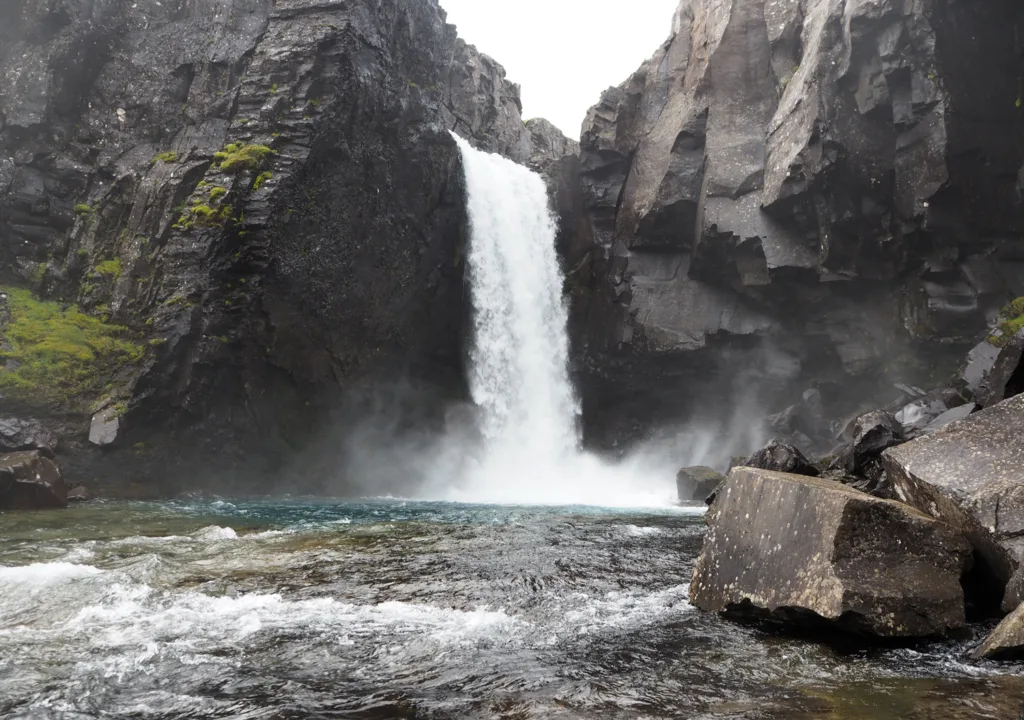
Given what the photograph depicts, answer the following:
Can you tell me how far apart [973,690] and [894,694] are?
0.60 metres

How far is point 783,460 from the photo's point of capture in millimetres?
16078

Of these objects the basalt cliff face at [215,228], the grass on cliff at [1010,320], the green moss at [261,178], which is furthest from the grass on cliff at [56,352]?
the grass on cliff at [1010,320]

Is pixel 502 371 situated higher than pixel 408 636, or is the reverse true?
pixel 502 371

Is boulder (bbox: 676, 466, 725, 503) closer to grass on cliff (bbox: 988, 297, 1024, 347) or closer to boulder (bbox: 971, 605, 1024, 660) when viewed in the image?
grass on cliff (bbox: 988, 297, 1024, 347)

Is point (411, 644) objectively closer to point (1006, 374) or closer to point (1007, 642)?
point (1007, 642)

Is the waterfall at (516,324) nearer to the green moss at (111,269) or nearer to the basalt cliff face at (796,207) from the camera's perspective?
the basalt cliff face at (796,207)

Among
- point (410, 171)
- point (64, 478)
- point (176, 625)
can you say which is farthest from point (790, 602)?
point (410, 171)

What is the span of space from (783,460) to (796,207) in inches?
564

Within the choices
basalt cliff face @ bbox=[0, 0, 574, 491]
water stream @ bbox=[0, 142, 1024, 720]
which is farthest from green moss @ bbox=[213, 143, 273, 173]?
water stream @ bbox=[0, 142, 1024, 720]

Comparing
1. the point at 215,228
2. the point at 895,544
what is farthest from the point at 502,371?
the point at 895,544

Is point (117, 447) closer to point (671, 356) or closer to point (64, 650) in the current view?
point (64, 650)

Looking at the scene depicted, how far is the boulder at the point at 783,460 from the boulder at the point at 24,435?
781 inches

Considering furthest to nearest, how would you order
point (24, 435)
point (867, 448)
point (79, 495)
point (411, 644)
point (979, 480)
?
point (79, 495) < point (24, 435) < point (867, 448) < point (979, 480) < point (411, 644)

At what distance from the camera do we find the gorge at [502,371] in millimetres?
6270
